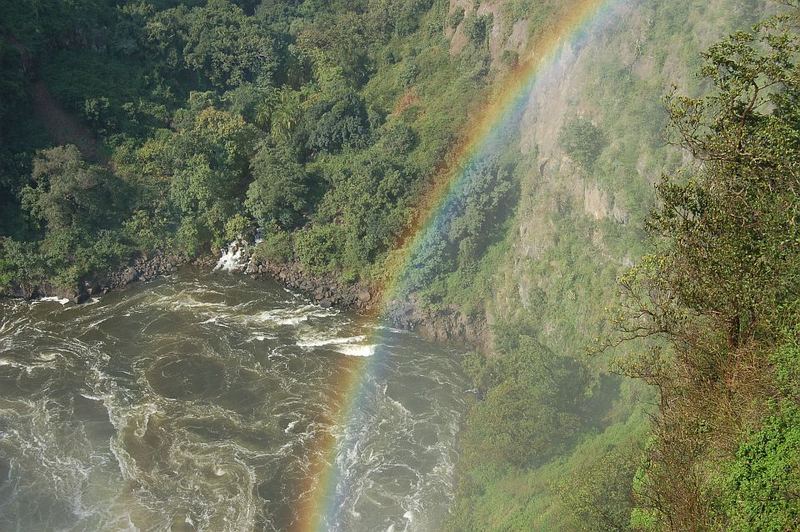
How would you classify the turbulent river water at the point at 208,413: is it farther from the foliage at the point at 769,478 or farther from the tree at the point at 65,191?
the foliage at the point at 769,478

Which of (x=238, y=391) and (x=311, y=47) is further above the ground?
(x=311, y=47)

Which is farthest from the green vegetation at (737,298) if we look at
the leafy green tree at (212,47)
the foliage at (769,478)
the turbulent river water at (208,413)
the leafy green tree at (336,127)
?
the leafy green tree at (212,47)

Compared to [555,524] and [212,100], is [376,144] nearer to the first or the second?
[212,100]

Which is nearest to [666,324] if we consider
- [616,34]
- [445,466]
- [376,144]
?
[445,466]

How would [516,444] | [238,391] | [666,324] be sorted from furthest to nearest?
1. [238,391]
2. [516,444]
3. [666,324]

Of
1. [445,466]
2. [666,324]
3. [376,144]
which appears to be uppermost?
[376,144]

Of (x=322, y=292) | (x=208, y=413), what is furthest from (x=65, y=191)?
(x=208, y=413)

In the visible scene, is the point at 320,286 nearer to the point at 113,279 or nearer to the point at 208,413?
the point at 208,413
